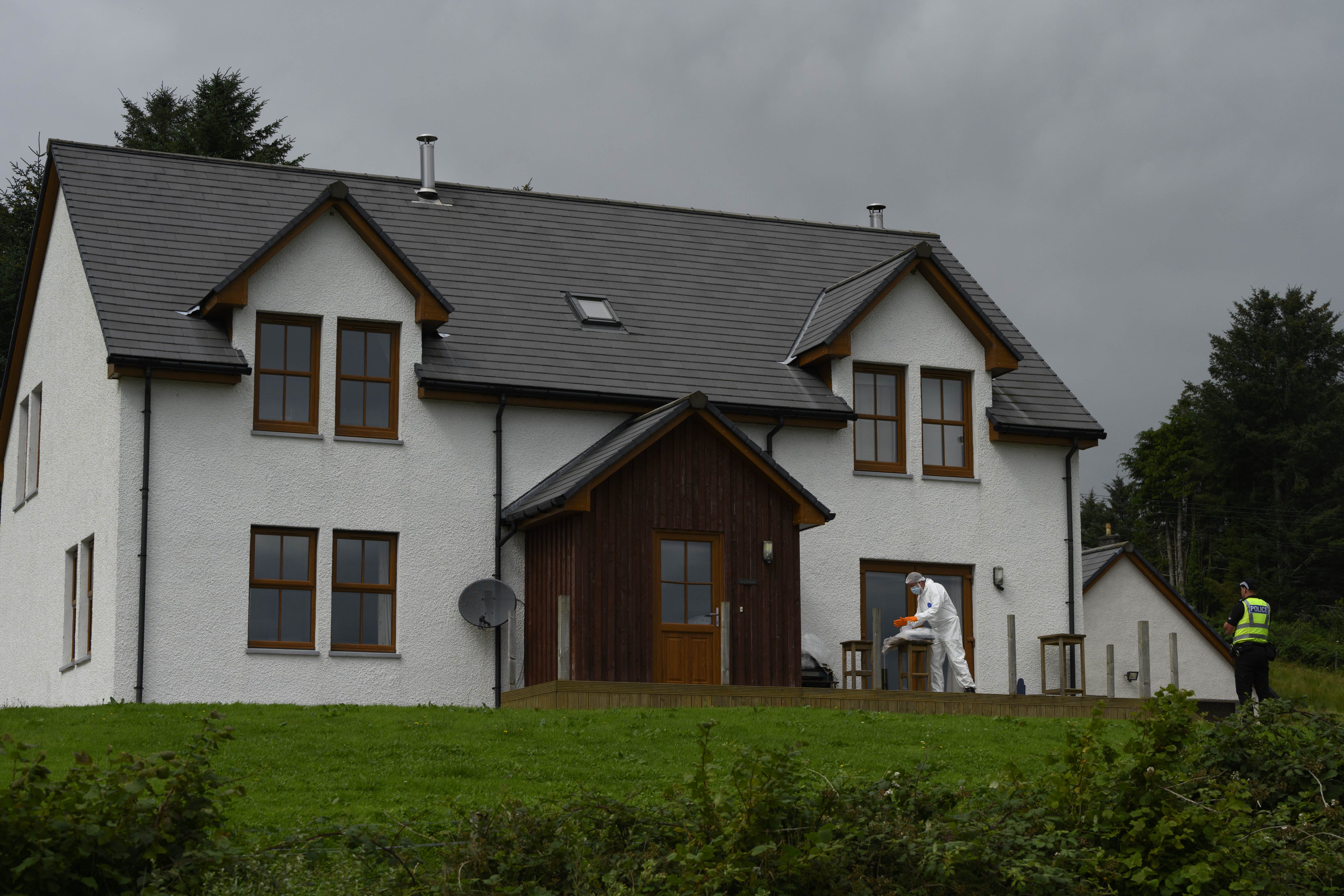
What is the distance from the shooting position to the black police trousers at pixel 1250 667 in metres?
21.2

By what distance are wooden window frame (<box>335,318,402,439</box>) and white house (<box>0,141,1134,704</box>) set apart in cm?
4

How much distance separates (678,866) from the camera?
932 cm

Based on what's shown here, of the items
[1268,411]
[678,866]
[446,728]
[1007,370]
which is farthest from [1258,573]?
[678,866]

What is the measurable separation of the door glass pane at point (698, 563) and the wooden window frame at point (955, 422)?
4.72 m

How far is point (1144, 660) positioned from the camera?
A: 23.2m

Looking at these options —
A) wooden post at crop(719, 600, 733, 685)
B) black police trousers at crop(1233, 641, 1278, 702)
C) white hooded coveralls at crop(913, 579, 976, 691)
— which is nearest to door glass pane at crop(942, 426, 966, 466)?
white hooded coveralls at crop(913, 579, 976, 691)

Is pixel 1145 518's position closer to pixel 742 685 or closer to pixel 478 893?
pixel 742 685

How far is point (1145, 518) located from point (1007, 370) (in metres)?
54.4

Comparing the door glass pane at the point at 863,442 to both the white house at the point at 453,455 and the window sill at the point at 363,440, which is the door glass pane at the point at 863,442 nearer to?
the white house at the point at 453,455

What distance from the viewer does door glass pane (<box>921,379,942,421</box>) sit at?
25625 millimetres

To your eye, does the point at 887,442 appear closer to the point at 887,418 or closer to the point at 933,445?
the point at 887,418

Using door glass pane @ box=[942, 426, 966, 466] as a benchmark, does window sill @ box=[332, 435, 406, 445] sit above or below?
below

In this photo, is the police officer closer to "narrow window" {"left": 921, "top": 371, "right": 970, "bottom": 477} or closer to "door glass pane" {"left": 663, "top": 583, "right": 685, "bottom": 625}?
"narrow window" {"left": 921, "top": 371, "right": 970, "bottom": 477}

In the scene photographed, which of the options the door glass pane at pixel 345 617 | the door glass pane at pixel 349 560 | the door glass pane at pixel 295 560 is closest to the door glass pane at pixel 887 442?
the door glass pane at pixel 349 560
